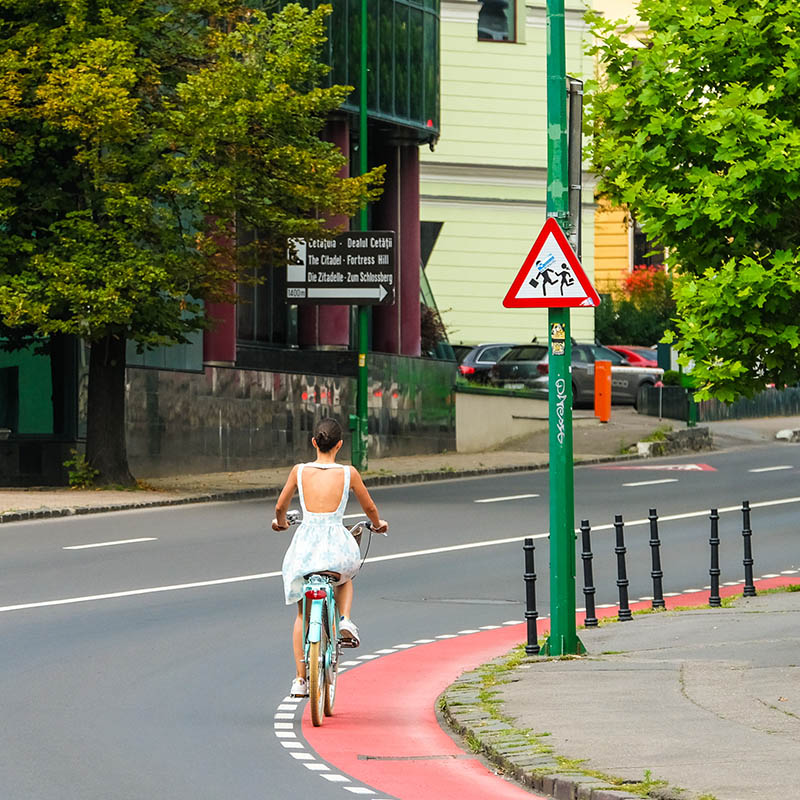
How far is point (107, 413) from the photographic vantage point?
96.2ft

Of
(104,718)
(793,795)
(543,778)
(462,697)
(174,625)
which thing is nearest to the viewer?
(793,795)

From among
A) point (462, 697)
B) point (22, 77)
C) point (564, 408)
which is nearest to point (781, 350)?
point (564, 408)

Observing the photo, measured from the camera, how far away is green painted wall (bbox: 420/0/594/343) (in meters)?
61.8

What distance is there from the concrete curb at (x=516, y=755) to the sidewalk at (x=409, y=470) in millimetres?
14461

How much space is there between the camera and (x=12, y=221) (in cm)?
2822

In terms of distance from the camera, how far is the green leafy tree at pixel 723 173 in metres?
18.0

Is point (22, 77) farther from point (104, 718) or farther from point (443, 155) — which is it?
point (443, 155)

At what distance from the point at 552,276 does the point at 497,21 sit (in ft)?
167

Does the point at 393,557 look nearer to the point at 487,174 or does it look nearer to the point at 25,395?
the point at 25,395

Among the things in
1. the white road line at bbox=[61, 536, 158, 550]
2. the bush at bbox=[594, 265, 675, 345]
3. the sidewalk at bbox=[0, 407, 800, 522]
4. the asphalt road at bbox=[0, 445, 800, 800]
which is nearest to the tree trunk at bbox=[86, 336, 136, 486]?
the sidewalk at bbox=[0, 407, 800, 522]

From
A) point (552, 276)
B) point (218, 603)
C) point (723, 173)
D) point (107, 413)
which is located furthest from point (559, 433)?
point (107, 413)

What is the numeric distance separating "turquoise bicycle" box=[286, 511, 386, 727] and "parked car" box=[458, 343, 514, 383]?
35.9 metres

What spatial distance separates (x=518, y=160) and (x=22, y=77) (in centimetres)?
3674

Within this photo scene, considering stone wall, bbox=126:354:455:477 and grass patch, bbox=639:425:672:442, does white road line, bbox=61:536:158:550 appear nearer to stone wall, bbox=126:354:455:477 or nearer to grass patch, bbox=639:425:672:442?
stone wall, bbox=126:354:455:477
